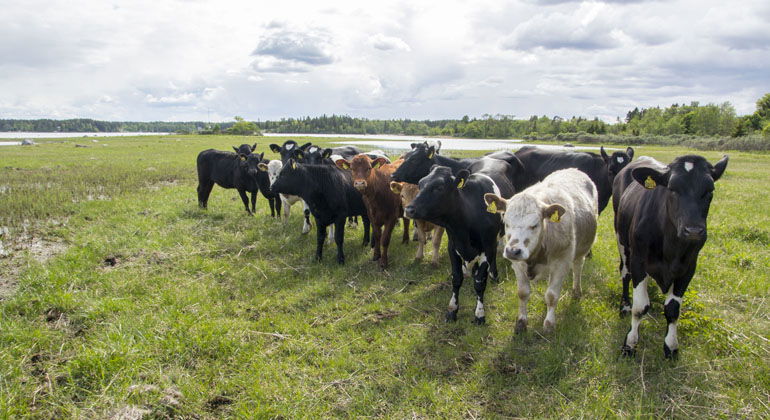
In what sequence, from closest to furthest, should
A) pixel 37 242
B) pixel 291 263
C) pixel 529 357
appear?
1. pixel 529 357
2. pixel 291 263
3. pixel 37 242

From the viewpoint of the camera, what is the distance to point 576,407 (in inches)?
149

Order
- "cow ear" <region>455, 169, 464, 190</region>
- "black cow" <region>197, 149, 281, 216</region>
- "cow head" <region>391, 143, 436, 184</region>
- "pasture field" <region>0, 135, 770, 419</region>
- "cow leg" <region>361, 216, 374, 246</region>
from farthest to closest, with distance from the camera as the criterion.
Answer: "black cow" <region>197, 149, 281, 216</region>, "cow leg" <region>361, 216, 374, 246</region>, "cow head" <region>391, 143, 436, 184</region>, "cow ear" <region>455, 169, 464, 190</region>, "pasture field" <region>0, 135, 770, 419</region>

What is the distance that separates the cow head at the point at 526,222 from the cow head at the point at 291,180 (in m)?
4.59

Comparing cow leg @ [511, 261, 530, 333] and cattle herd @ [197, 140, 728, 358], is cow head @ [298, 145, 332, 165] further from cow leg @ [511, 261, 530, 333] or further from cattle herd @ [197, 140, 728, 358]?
cow leg @ [511, 261, 530, 333]

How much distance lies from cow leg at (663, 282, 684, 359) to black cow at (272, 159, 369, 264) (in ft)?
17.4

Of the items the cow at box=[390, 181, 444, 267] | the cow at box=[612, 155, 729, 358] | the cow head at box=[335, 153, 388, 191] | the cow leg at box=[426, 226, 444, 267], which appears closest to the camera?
the cow at box=[612, 155, 729, 358]

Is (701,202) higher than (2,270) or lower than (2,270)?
higher

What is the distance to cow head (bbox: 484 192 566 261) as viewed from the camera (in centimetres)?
445

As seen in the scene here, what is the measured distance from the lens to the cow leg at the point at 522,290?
17.0 feet

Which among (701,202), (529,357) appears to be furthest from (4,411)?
(701,202)

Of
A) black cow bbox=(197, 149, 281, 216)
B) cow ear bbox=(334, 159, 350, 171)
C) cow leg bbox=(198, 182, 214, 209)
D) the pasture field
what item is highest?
cow ear bbox=(334, 159, 350, 171)

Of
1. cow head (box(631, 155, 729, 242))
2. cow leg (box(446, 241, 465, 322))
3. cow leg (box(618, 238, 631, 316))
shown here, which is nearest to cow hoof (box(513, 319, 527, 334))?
cow leg (box(446, 241, 465, 322))

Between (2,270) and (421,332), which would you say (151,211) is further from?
(421,332)

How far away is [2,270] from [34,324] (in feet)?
9.17
